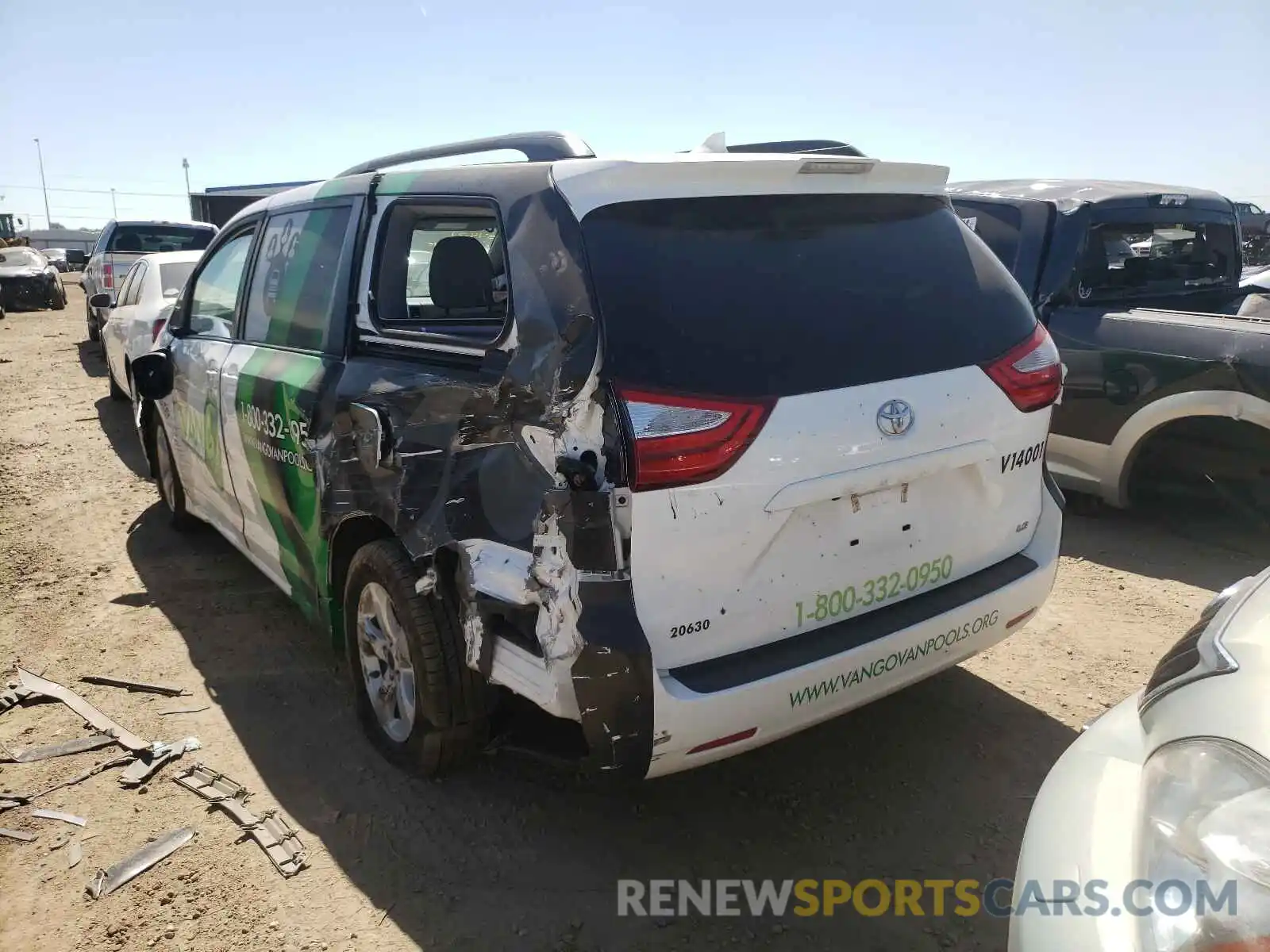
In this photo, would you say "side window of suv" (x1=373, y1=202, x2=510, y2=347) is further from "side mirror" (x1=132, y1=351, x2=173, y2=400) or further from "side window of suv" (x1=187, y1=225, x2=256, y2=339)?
"side mirror" (x1=132, y1=351, x2=173, y2=400)

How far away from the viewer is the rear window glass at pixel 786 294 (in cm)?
225

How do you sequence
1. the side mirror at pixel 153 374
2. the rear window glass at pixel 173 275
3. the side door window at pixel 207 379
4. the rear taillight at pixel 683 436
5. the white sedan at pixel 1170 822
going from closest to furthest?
1. the white sedan at pixel 1170 822
2. the rear taillight at pixel 683 436
3. the side door window at pixel 207 379
4. the side mirror at pixel 153 374
5. the rear window glass at pixel 173 275

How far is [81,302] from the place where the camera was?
2444cm

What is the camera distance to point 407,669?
3.01 meters

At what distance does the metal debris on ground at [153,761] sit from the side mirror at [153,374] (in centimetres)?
221

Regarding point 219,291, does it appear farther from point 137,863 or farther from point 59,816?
point 137,863

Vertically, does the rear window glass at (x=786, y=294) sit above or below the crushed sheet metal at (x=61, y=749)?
above

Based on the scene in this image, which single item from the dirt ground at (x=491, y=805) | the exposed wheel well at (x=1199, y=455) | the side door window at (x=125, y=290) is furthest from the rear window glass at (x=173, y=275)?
the exposed wheel well at (x=1199, y=455)

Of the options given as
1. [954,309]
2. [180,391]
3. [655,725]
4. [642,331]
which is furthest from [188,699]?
[954,309]

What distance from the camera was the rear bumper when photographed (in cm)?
228

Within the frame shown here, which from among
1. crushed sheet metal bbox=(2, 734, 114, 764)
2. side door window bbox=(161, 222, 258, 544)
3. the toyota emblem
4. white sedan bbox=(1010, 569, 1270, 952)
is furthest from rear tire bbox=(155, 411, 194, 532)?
white sedan bbox=(1010, 569, 1270, 952)

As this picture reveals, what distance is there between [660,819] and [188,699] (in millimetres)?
2070

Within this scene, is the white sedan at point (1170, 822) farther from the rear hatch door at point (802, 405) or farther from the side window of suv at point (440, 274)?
the side window of suv at point (440, 274)

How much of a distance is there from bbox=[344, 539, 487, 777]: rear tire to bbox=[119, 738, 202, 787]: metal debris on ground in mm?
665
